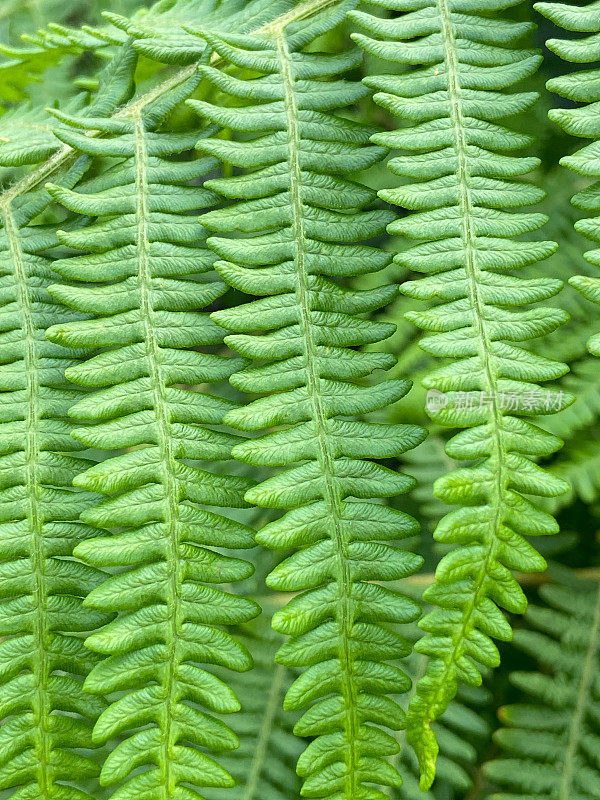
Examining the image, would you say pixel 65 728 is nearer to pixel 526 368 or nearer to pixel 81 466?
pixel 81 466

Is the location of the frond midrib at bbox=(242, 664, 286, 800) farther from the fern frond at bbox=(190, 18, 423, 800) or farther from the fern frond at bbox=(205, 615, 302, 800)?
the fern frond at bbox=(190, 18, 423, 800)

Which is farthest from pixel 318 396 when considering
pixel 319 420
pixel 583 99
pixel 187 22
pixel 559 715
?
pixel 559 715

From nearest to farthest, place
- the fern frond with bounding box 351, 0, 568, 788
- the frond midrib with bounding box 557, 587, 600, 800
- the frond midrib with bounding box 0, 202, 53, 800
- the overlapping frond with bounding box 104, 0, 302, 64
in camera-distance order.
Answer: the fern frond with bounding box 351, 0, 568, 788
the frond midrib with bounding box 0, 202, 53, 800
the overlapping frond with bounding box 104, 0, 302, 64
the frond midrib with bounding box 557, 587, 600, 800

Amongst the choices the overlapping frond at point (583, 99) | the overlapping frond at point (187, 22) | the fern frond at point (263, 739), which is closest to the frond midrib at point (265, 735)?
the fern frond at point (263, 739)

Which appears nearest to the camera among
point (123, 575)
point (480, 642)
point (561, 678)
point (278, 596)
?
point (480, 642)

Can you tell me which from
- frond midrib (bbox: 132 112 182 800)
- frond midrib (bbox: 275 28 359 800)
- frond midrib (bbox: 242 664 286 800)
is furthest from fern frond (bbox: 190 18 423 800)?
frond midrib (bbox: 242 664 286 800)

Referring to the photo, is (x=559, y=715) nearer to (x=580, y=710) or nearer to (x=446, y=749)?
(x=580, y=710)

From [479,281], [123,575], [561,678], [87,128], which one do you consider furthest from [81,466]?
[561,678]
